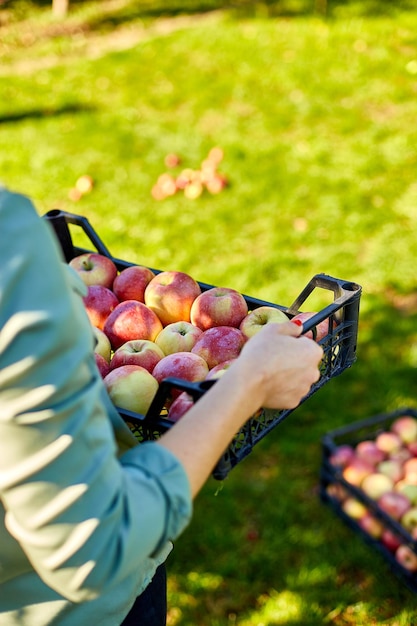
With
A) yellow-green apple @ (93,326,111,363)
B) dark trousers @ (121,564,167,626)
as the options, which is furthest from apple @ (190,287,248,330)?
dark trousers @ (121,564,167,626)

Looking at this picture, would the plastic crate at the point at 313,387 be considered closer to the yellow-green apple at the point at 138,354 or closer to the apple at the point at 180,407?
the apple at the point at 180,407

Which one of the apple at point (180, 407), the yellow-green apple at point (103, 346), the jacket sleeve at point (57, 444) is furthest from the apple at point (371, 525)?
the jacket sleeve at point (57, 444)

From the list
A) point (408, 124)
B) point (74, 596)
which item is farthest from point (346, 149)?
point (74, 596)

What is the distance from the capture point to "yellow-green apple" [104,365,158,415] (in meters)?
1.49

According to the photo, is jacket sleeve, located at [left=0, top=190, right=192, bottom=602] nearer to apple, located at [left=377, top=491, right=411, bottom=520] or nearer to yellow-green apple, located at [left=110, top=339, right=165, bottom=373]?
yellow-green apple, located at [left=110, top=339, right=165, bottom=373]

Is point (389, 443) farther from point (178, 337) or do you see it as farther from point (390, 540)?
point (178, 337)

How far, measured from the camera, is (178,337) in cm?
171

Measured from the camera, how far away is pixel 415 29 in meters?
6.79

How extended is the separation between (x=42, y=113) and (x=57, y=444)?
232 inches

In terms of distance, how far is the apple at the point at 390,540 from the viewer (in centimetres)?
278

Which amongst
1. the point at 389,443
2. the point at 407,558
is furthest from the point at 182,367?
the point at 389,443

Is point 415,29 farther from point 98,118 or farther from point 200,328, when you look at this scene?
point 200,328

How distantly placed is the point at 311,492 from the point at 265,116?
11.7 ft

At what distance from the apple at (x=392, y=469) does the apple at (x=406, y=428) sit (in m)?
0.14
